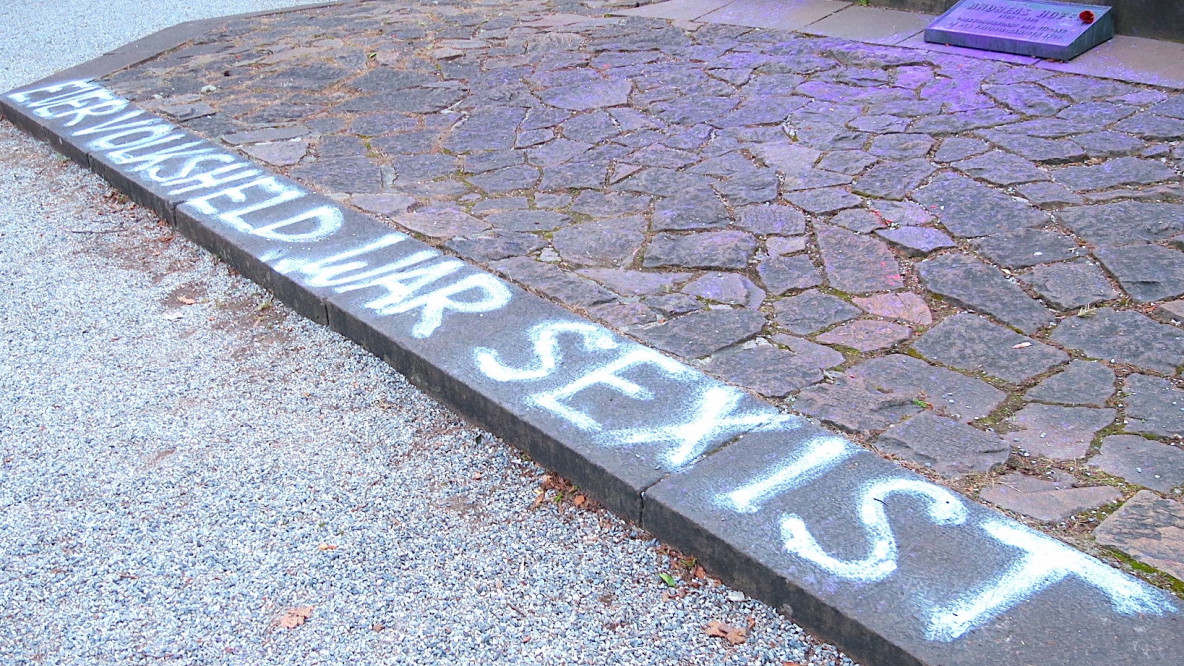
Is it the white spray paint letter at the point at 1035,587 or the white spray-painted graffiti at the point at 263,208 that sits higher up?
the white spray-painted graffiti at the point at 263,208

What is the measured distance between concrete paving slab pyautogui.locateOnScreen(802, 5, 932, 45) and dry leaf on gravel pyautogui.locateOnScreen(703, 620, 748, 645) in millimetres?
4784

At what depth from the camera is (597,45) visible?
6.75m

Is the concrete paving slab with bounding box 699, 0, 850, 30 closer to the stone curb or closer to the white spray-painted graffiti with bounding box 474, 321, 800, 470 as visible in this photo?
the stone curb

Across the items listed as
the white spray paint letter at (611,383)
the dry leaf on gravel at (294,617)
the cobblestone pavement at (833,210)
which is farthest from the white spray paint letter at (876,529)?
the dry leaf on gravel at (294,617)

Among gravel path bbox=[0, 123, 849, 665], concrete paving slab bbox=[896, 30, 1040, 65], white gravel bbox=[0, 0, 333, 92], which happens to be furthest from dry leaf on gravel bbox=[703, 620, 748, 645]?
white gravel bbox=[0, 0, 333, 92]

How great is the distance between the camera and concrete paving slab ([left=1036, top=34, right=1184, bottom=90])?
511 cm

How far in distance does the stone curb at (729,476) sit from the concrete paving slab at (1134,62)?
3.56 meters

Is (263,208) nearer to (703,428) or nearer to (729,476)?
(703,428)

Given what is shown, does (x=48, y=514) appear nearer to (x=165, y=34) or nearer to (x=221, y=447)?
(x=221, y=447)

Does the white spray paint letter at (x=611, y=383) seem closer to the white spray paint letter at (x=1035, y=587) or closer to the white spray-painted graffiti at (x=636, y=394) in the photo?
the white spray-painted graffiti at (x=636, y=394)

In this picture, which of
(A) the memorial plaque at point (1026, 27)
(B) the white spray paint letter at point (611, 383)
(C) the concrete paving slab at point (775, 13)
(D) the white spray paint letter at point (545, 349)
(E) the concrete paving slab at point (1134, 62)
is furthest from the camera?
(C) the concrete paving slab at point (775, 13)

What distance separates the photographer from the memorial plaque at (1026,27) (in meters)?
5.50

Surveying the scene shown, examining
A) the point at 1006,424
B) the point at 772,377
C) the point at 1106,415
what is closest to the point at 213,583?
the point at 772,377

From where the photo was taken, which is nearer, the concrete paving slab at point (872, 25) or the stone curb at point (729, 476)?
the stone curb at point (729, 476)
